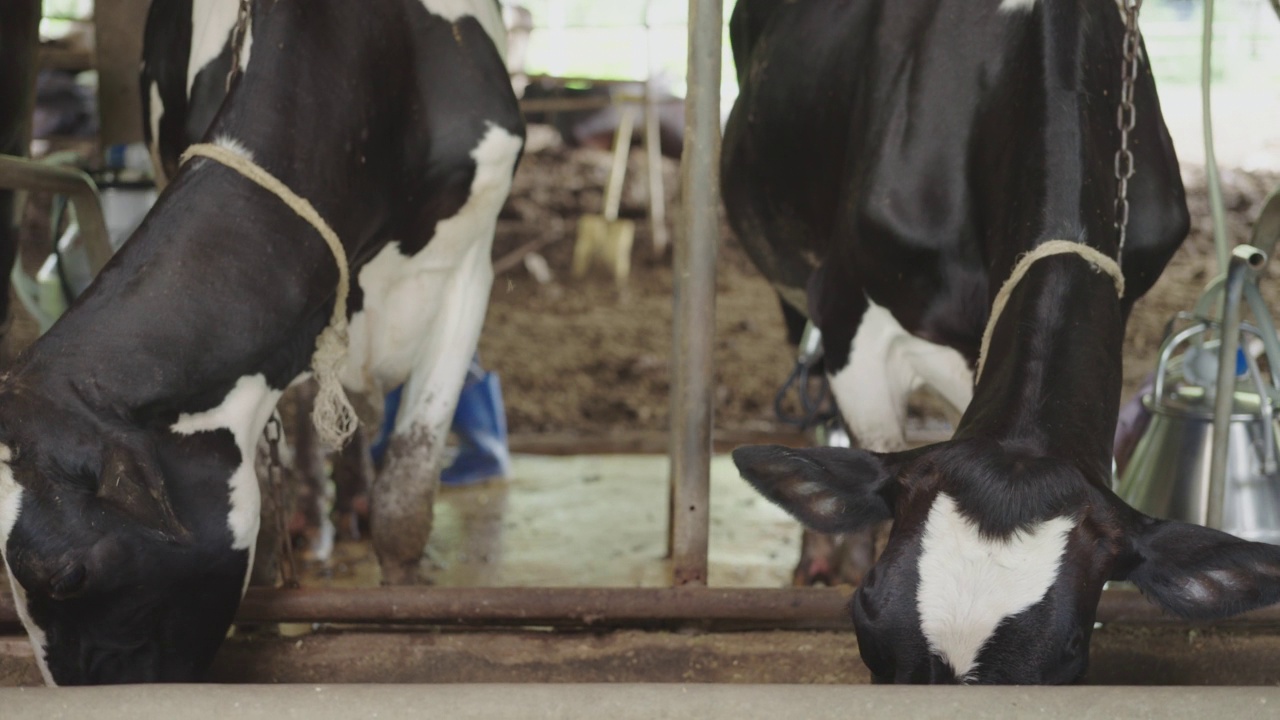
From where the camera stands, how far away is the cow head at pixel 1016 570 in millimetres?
1918

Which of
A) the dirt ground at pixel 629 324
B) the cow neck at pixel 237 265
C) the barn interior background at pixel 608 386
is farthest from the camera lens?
the dirt ground at pixel 629 324

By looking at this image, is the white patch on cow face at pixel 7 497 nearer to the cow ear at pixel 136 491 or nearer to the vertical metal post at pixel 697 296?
the cow ear at pixel 136 491

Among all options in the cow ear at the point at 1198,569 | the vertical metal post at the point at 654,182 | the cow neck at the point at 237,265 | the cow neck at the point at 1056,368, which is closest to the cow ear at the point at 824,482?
the cow neck at the point at 1056,368

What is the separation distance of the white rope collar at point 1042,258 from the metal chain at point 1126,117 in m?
0.15

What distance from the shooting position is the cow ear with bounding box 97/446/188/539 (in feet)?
7.43

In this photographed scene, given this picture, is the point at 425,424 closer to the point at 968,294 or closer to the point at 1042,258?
the point at 968,294

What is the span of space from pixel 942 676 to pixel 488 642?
130 cm

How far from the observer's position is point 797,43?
12.6 ft

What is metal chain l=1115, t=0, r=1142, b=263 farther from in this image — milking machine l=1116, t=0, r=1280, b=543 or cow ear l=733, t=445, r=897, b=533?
cow ear l=733, t=445, r=897, b=533

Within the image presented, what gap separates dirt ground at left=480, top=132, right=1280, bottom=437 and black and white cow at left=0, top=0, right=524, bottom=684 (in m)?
2.81

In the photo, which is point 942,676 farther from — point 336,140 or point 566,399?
point 566,399

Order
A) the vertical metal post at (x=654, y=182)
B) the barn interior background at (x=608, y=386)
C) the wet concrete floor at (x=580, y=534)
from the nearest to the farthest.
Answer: the barn interior background at (x=608, y=386) < the wet concrete floor at (x=580, y=534) < the vertical metal post at (x=654, y=182)

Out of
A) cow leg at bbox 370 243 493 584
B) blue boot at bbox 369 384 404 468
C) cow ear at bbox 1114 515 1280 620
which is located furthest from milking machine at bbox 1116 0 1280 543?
blue boot at bbox 369 384 404 468

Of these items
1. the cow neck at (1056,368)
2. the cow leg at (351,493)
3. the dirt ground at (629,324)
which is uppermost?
the cow neck at (1056,368)
